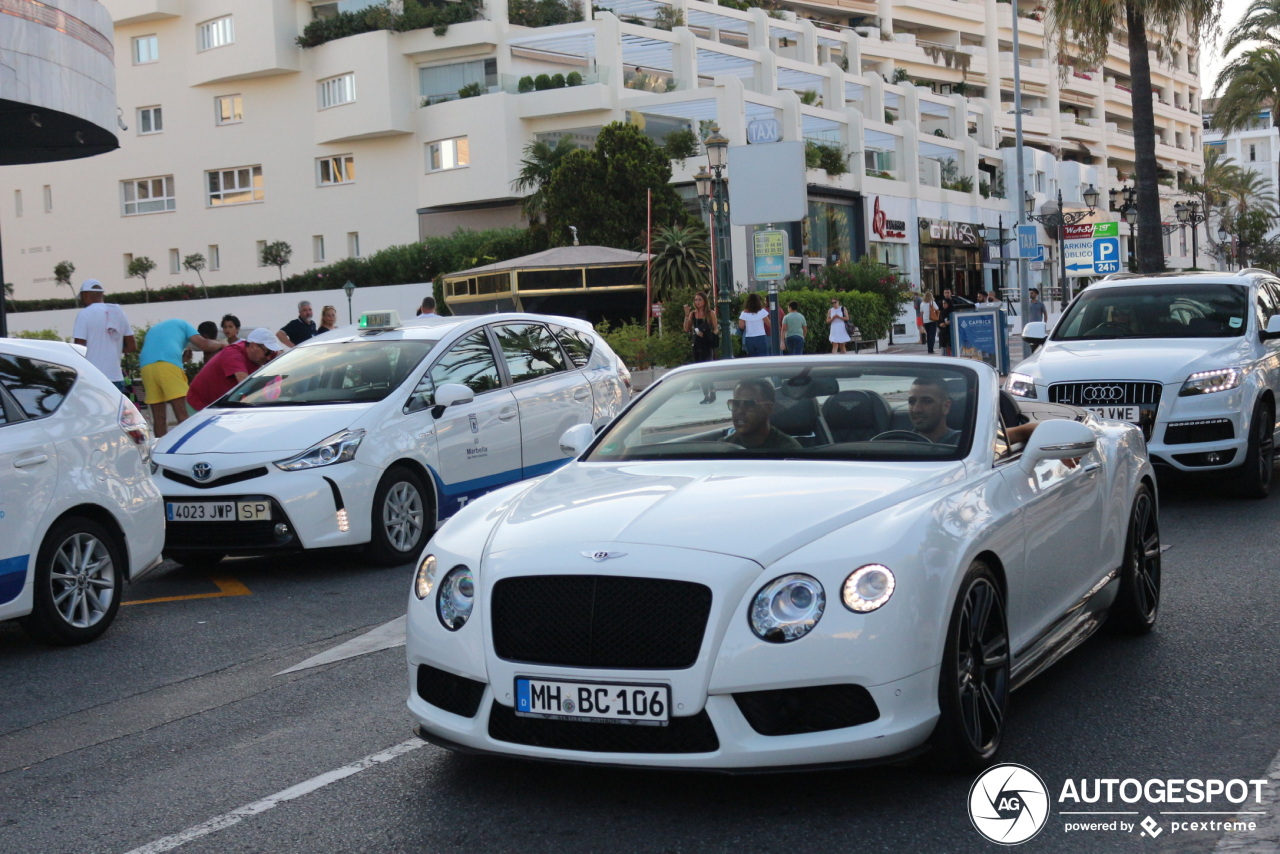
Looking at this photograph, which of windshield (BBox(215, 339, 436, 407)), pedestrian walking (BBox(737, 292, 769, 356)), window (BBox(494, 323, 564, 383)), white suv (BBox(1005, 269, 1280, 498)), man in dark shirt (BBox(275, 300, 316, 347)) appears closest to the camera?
windshield (BBox(215, 339, 436, 407))

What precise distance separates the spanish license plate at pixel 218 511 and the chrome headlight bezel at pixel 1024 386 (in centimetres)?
562

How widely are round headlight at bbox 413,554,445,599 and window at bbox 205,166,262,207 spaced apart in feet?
181

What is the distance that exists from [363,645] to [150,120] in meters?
Result: 57.4

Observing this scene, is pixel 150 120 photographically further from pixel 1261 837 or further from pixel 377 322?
pixel 1261 837

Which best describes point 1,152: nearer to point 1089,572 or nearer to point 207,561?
point 207,561

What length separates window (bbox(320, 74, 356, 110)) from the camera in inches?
2121

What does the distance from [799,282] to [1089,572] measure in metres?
36.9

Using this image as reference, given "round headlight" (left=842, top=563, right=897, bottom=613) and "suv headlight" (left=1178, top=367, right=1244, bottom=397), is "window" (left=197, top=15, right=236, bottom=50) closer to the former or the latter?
"suv headlight" (left=1178, top=367, right=1244, bottom=397)

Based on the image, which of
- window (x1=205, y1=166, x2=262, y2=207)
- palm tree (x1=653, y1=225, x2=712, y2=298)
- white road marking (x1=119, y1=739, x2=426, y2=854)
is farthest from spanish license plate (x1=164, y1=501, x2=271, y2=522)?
window (x1=205, y1=166, x2=262, y2=207)

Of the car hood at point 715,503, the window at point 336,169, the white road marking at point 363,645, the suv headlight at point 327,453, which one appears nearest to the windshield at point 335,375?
the suv headlight at point 327,453

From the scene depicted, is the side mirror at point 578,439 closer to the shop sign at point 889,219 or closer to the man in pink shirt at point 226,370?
the man in pink shirt at point 226,370

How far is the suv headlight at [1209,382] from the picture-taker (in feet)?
35.3

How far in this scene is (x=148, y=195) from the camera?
197 feet

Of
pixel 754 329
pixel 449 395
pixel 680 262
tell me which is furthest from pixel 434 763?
pixel 680 262
